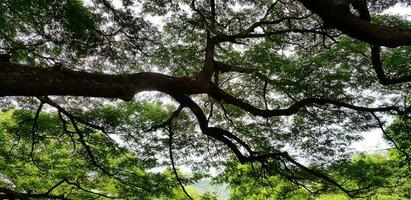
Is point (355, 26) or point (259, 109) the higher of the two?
point (259, 109)

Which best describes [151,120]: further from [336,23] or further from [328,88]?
[336,23]

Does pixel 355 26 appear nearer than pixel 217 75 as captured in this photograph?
Yes

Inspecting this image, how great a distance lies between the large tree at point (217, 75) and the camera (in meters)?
3.37

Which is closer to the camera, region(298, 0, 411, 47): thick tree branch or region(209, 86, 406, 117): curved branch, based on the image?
region(298, 0, 411, 47): thick tree branch

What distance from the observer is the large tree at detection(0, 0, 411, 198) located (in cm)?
337

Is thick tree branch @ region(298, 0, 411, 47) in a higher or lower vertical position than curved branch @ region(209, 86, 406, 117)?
lower

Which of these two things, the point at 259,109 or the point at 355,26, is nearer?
the point at 355,26

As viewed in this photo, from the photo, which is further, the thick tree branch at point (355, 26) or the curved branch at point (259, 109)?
the curved branch at point (259, 109)

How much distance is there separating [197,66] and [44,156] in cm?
426

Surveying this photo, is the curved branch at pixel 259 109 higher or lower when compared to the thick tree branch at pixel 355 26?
higher

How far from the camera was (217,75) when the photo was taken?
5.32 m

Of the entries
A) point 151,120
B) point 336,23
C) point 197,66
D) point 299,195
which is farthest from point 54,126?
point 299,195

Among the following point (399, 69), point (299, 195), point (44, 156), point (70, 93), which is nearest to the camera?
point (70, 93)

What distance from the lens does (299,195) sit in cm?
1037
